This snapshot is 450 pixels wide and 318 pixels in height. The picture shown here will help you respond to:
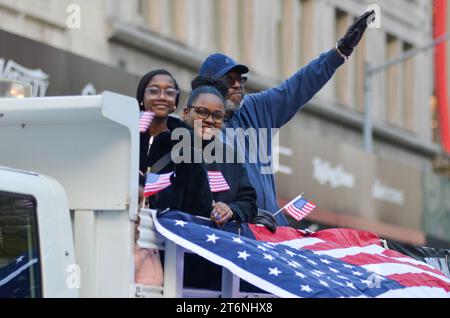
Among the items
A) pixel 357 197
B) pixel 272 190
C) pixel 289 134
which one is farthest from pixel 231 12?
pixel 272 190

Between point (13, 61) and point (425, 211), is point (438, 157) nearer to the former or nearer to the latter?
point (425, 211)

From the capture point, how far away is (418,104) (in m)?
31.7

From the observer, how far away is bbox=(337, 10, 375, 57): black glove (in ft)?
21.1

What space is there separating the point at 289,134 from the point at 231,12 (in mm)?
2650

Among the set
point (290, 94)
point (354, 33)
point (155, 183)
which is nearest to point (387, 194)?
point (290, 94)

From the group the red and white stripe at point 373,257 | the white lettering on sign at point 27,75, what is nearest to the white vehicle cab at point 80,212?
A: the red and white stripe at point 373,257

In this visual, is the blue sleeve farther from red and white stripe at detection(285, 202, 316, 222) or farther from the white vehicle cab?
the white vehicle cab

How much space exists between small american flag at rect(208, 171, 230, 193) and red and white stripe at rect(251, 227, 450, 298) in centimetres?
23

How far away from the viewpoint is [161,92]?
5.89m

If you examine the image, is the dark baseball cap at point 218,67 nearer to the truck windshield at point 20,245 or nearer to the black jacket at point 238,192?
the black jacket at point 238,192

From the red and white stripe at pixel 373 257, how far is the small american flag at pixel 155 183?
2.12ft

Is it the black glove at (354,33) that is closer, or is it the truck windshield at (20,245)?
the truck windshield at (20,245)

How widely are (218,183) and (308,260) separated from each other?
0.61 m

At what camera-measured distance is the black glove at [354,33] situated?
6438mm
